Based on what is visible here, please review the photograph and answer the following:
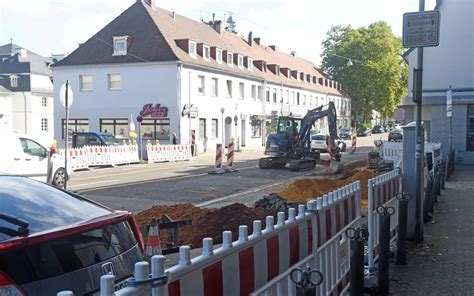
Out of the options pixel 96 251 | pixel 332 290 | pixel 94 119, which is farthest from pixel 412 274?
pixel 94 119

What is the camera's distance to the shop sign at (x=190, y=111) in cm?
4028

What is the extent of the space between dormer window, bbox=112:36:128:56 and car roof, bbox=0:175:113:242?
39.4 meters

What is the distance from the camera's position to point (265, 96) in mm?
55969

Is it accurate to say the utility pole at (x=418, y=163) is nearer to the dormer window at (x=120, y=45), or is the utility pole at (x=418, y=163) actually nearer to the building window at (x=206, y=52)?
the dormer window at (x=120, y=45)

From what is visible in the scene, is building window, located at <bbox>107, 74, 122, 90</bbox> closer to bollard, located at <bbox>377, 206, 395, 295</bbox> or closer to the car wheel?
the car wheel

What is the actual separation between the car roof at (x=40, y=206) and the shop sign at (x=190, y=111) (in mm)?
36073

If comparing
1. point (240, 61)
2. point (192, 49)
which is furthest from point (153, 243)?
point (240, 61)

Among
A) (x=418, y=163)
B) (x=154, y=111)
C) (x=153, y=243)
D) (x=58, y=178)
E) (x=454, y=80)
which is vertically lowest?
(x=58, y=178)

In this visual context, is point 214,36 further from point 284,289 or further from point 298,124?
point 284,289

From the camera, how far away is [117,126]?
41.9 meters

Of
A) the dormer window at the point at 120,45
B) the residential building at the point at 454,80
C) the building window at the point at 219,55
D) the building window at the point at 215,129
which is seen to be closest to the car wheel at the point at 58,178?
the residential building at the point at 454,80

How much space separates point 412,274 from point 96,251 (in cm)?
449

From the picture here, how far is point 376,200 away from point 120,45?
38.8 metres

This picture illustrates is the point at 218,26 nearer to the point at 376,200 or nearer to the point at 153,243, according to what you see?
the point at 376,200
